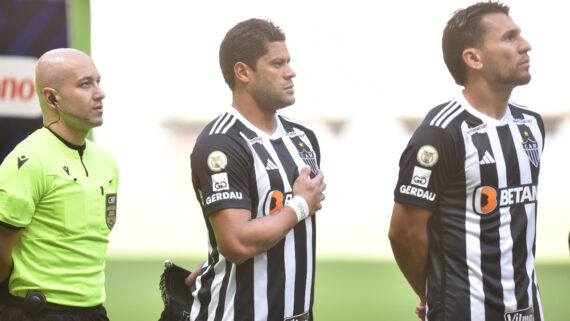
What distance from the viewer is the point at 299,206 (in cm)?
282

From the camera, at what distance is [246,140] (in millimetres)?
2936

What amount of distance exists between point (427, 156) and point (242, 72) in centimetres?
72

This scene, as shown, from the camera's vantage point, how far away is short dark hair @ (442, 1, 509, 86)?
121 inches

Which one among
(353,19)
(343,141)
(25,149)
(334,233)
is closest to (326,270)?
(334,233)

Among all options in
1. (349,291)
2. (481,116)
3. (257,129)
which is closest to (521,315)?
(481,116)

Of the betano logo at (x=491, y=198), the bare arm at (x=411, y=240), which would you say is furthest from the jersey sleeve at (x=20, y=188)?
the betano logo at (x=491, y=198)

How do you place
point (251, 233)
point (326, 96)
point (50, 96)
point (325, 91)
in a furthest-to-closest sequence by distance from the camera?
point (325, 91), point (326, 96), point (50, 96), point (251, 233)

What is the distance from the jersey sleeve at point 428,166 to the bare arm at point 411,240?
44 mm

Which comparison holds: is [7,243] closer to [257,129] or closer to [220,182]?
[220,182]

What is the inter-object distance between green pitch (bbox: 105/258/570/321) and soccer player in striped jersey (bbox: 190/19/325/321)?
4.28 meters

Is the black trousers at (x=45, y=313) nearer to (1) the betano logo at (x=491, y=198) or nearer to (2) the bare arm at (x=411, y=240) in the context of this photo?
(2) the bare arm at (x=411, y=240)

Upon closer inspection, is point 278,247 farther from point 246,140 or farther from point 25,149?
point 25,149

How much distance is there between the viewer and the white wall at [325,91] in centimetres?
1560

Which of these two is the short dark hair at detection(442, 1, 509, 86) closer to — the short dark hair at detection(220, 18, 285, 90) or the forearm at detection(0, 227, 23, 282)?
the short dark hair at detection(220, 18, 285, 90)
